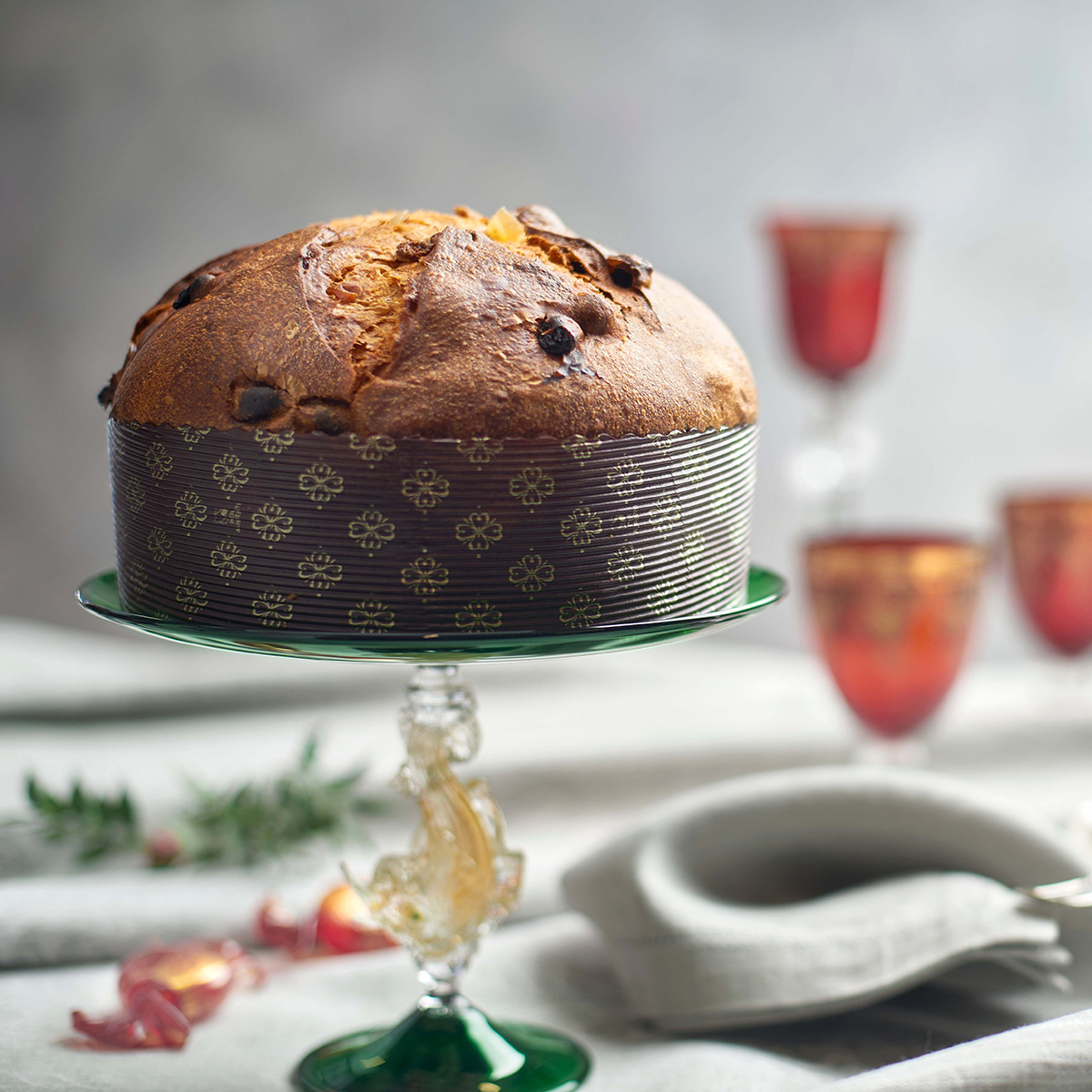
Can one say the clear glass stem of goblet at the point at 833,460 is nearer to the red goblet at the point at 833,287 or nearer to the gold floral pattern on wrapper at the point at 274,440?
the red goblet at the point at 833,287

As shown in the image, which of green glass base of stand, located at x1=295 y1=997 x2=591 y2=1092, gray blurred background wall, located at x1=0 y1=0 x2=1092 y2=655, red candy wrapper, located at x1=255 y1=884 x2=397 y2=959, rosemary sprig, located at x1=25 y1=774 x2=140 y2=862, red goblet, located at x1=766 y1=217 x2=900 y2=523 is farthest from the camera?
gray blurred background wall, located at x1=0 y1=0 x2=1092 y2=655

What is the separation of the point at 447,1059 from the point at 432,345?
517 millimetres

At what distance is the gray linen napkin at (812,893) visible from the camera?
993mm

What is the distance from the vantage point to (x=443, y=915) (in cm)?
96

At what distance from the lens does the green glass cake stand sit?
94cm

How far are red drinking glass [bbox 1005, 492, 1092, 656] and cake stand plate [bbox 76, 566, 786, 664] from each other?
0.84 metres

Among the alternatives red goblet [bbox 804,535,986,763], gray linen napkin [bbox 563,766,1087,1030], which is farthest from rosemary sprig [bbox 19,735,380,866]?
red goblet [bbox 804,535,986,763]

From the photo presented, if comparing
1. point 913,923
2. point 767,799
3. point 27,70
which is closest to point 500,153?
point 27,70

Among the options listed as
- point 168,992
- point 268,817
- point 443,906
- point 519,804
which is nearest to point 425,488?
point 443,906

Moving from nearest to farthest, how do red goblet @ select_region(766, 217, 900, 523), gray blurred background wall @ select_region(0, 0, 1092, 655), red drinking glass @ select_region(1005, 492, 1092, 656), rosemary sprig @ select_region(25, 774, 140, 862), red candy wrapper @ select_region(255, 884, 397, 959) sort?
red candy wrapper @ select_region(255, 884, 397, 959)
rosemary sprig @ select_region(25, 774, 140, 862)
red drinking glass @ select_region(1005, 492, 1092, 656)
red goblet @ select_region(766, 217, 900, 523)
gray blurred background wall @ select_region(0, 0, 1092, 655)

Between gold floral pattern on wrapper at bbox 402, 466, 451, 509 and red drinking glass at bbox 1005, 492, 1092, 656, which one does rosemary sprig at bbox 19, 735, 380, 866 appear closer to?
gold floral pattern on wrapper at bbox 402, 466, 451, 509

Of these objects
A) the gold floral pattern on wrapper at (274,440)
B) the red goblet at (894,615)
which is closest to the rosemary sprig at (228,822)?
the red goblet at (894,615)

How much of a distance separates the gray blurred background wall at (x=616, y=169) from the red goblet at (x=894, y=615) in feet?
3.18

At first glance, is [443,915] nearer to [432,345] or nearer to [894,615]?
[432,345]
